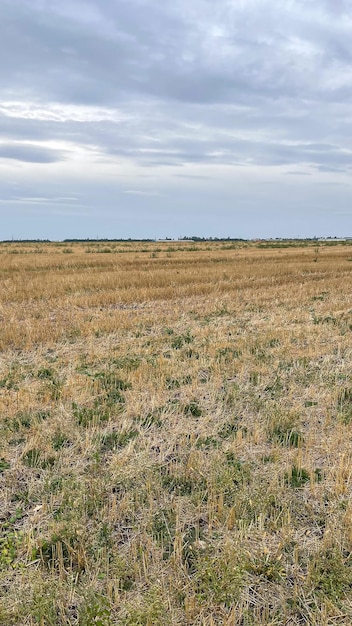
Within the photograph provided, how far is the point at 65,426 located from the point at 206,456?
75.7 inches

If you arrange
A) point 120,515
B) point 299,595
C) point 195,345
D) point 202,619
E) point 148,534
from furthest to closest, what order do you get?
1. point 195,345
2. point 120,515
3. point 148,534
4. point 299,595
5. point 202,619

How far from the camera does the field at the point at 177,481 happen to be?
3.08 metres

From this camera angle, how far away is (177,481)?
4535 millimetres

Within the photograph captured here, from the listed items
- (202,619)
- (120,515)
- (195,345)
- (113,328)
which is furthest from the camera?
(113,328)

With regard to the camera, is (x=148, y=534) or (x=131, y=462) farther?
(x=131, y=462)

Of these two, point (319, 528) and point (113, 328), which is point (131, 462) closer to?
point (319, 528)

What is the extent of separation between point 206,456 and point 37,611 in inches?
98.8

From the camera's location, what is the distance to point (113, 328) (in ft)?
40.4

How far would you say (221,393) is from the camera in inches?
276

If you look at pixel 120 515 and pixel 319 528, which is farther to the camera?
pixel 120 515

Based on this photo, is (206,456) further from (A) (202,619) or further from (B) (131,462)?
(A) (202,619)

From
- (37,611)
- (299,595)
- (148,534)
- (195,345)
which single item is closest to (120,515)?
(148,534)

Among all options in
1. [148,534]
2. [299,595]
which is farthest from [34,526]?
[299,595]

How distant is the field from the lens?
308cm
